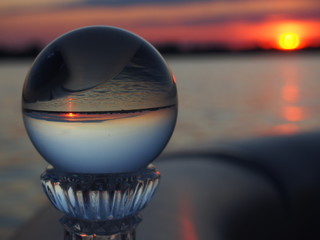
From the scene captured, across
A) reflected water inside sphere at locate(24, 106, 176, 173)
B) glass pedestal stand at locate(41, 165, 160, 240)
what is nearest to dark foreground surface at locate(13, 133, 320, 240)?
glass pedestal stand at locate(41, 165, 160, 240)

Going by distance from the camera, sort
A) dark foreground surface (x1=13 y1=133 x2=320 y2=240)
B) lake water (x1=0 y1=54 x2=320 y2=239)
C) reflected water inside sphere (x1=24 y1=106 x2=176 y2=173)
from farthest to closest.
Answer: lake water (x1=0 y1=54 x2=320 y2=239) → dark foreground surface (x1=13 y1=133 x2=320 y2=240) → reflected water inside sphere (x1=24 y1=106 x2=176 y2=173)

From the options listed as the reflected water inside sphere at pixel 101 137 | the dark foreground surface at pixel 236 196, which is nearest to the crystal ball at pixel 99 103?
the reflected water inside sphere at pixel 101 137

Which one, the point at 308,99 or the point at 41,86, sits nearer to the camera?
the point at 41,86

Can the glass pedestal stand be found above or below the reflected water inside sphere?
below

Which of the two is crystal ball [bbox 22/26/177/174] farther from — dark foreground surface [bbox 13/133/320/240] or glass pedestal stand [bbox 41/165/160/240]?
dark foreground surface [bbox 13/133/320/240]

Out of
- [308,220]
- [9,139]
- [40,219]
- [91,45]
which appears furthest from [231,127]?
[91,45]

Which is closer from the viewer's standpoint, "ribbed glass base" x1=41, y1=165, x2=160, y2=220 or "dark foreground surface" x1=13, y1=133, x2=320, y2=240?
"ribbed glass base" x1=41, y1=165, x2=160, y2=220

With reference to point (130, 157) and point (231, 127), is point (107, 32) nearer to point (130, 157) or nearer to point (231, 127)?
point (130, 157)
